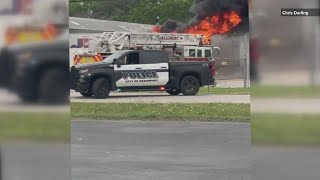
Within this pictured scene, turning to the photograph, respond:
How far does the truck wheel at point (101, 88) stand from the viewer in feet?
11.3

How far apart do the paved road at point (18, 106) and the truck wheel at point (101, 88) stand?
1.22 ft

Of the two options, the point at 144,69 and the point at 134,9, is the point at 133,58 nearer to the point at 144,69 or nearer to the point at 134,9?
the point at 144,69

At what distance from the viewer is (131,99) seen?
3.40 meters

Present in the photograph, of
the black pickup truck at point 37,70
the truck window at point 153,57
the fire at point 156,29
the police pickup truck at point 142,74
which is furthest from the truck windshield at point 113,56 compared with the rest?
the black pickup truck at point 37,70

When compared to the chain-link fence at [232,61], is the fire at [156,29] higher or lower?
higher

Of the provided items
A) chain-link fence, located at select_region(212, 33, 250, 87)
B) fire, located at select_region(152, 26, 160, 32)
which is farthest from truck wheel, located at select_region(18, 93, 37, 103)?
chain-link fence, located at select_region(212, 33, 250, 87)

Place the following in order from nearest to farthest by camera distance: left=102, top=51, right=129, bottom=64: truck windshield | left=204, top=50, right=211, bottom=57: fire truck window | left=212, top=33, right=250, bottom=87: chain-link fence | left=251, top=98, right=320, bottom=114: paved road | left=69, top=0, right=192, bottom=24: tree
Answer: left=251, top=98, right=320, bottom=114: paved road < left=212, top=33, right=250, bottom=87: chain-link fence < left=69, top=0, right=192, bottom=24: tree < left=204, top=50, right=211, bottom=57: fire truck window < left=102, top=51, right=129, bottom=64: truck windshield

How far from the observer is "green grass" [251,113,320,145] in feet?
9.88

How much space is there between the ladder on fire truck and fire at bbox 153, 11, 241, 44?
2.2 inches

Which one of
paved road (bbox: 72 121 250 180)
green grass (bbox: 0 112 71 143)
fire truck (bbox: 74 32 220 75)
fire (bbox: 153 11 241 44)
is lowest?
paved road (bbox: 72 121 250 180)

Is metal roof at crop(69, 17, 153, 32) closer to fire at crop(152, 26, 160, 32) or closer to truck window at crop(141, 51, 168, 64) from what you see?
fire at crop(152, 26, 160, 32)

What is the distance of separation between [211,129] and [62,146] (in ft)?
2.68

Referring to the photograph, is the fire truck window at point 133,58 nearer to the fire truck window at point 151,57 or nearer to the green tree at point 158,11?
the fire truck window at point 151,57

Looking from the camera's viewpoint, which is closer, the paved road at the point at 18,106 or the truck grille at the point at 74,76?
the paved road at the point at 18,106
